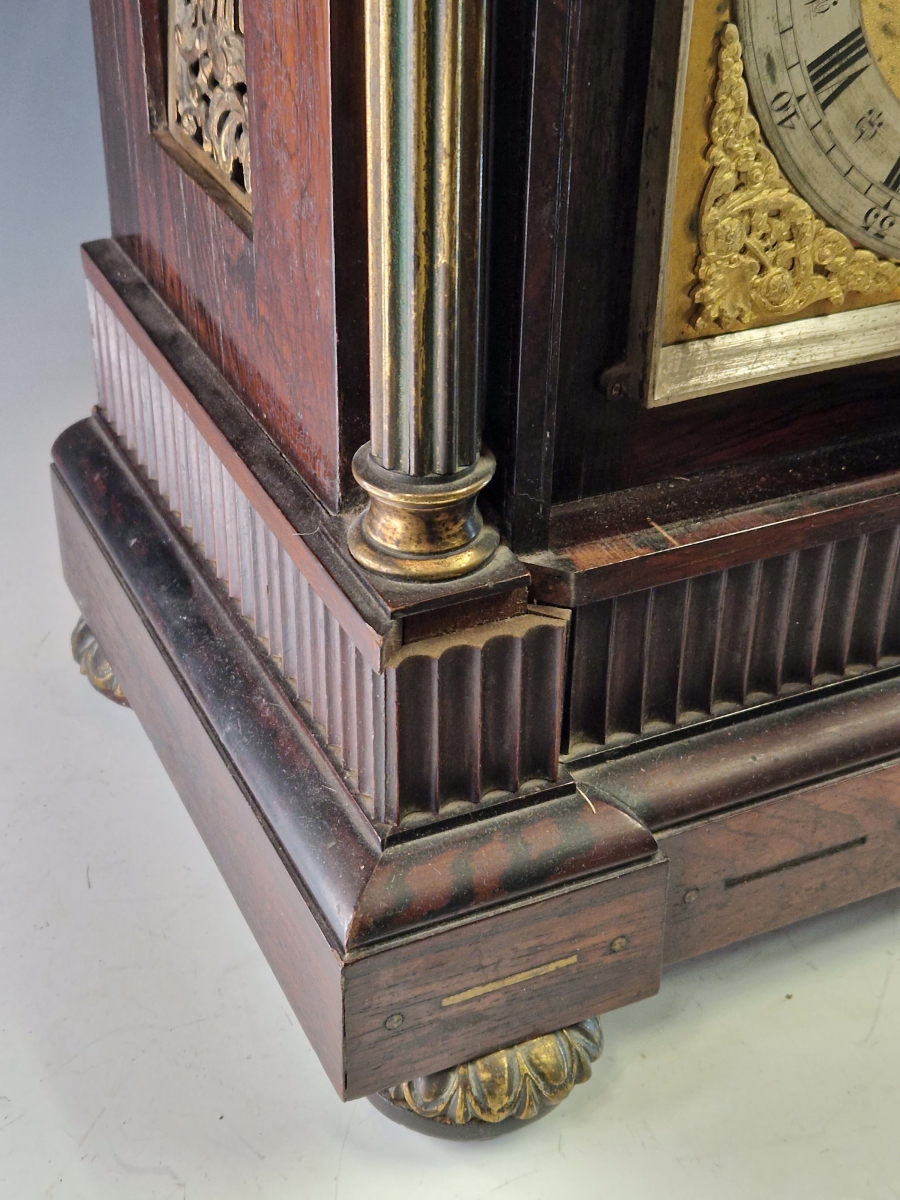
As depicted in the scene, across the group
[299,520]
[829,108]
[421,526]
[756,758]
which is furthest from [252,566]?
[829,108]

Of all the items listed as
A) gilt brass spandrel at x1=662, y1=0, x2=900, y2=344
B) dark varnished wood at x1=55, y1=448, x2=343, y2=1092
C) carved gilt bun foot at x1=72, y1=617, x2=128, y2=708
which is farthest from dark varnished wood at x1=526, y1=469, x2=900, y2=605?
carved gilt bun foot at x1=72, y1=617, x2=128, y2=708

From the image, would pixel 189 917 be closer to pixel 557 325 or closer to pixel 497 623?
pixel 497 623

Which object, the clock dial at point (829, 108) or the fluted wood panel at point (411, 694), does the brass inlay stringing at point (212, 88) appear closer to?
the fluted wood panel at point (411, 694)

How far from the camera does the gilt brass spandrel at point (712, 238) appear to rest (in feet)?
2.82

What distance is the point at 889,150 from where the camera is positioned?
950 mm

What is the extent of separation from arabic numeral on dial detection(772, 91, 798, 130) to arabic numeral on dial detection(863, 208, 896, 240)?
0.10 meters

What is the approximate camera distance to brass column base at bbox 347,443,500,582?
87cm

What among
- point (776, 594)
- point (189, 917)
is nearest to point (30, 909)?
point (189, 917)

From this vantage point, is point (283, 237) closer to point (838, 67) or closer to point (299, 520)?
point (299, 520)

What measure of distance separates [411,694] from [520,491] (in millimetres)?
131

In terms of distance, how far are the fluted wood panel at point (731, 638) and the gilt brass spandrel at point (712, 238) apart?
16cm

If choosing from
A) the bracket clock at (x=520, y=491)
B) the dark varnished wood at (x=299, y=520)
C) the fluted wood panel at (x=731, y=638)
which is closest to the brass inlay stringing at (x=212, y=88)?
the bracket clock at (x=520, y=491)

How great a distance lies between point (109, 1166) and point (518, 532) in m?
0.50

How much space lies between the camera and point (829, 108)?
3.00 ft
